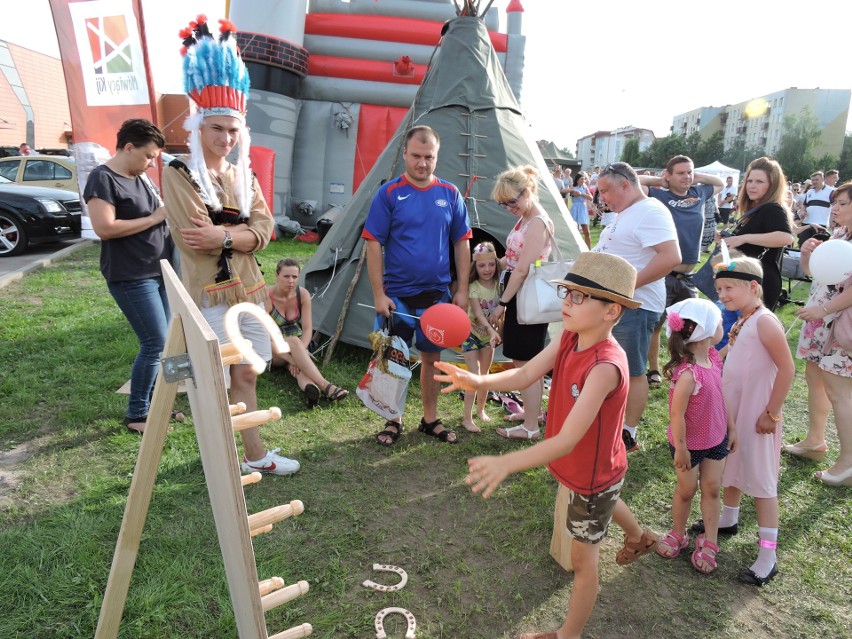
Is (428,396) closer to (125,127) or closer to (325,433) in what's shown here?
(325,433)

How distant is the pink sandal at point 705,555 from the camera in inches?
103

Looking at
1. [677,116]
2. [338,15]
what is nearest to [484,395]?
[338,15]

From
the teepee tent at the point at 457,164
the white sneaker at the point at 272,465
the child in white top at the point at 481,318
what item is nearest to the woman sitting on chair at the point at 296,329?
the teepee tent at the point at 457,164

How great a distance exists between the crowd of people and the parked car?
30.8 feet

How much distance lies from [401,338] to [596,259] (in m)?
1.92

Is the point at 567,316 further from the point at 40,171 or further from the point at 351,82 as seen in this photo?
the point at 40,171

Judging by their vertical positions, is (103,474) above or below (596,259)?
below

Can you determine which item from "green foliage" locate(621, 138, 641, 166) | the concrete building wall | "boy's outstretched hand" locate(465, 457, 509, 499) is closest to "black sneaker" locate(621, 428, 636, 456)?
"boy's outstretched hand" locate(465, 457, 509, 499)

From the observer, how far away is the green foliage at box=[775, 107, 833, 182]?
54281mm

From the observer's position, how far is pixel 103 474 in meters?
3.20

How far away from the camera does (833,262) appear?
3.21m

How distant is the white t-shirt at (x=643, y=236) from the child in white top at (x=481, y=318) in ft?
3.21

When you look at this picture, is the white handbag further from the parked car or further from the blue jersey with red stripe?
the parked car

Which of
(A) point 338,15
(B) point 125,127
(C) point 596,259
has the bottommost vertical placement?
(C) point 596,259
